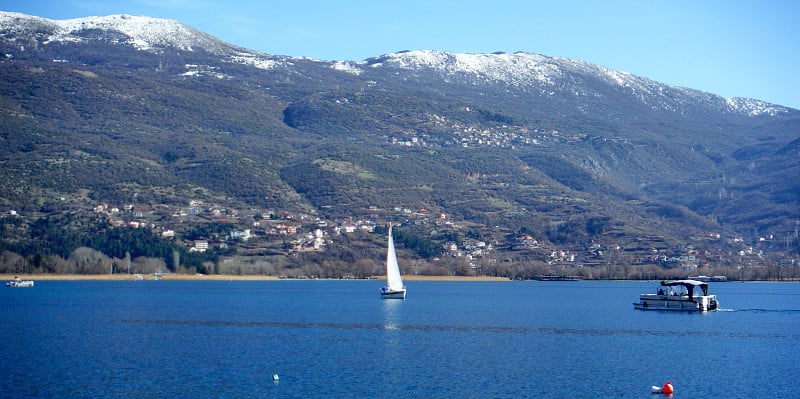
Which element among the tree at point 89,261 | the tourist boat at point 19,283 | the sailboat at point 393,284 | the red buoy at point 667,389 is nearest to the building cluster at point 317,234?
the tree at point 89,261

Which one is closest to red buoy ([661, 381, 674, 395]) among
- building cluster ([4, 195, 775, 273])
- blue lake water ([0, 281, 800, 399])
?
blue lake water ([0, 281, 800, 399])

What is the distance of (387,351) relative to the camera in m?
46.0

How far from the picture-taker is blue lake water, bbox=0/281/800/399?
3547 centimetres

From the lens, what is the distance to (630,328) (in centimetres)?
5975

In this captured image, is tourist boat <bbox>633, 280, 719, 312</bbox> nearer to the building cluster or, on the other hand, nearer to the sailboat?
the sailboat

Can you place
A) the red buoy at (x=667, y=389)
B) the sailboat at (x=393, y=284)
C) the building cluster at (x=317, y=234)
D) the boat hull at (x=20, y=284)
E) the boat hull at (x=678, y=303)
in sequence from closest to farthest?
the red buoy at (x=667, y=389) < the boat hull at (x=678, y=303) < the sailboat at (x=393, y=284) < the boat hull at (x=20, y=284) < the building cluster at (x=317, y=234)

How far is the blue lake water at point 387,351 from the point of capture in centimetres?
3547

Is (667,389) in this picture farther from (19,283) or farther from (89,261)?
(89,261)

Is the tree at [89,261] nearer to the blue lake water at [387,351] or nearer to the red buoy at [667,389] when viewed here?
the blue lake water at [387,351]

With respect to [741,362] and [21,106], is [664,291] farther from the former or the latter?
[21,106]

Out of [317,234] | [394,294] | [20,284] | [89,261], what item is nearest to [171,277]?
[89,261]

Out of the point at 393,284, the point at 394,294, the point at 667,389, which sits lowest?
the point at 667,389

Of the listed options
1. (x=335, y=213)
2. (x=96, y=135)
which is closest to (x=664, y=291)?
(x=335, y=213)

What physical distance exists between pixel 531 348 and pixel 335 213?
393ft
